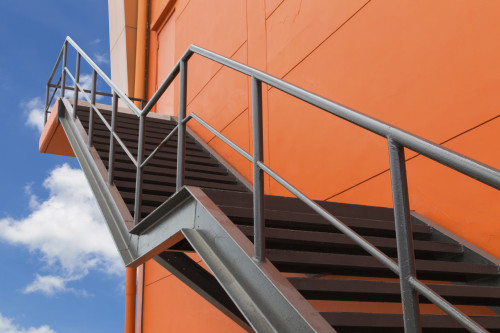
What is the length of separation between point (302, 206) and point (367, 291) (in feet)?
3.30

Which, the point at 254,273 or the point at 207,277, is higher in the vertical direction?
the point at 207,277

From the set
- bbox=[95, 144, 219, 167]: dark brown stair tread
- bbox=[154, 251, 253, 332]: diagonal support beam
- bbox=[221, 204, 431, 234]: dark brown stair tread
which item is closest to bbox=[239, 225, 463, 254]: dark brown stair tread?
bbox=[221, 204, 431, 234]: dark brown stair tread

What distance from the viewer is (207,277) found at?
3.57m

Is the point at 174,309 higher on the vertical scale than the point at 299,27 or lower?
lower

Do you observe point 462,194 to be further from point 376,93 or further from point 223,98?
point 223,98

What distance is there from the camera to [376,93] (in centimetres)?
383

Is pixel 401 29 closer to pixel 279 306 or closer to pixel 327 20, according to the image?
pixel 327 20

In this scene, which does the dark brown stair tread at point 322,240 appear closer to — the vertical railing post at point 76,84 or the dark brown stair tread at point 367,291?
the dark brown stair tread at point 367,291

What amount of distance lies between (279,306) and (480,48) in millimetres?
2031

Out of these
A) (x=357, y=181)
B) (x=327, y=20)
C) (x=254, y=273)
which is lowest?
(x=254, y=273)

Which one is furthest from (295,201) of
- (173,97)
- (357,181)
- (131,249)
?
(173,97)

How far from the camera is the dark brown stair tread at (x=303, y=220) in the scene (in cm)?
271

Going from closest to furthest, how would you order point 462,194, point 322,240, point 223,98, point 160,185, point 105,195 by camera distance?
point 322,240
point 462,194
point 105,195
point 160,185
point 223,98

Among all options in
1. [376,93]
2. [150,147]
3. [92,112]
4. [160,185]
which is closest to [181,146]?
[160,185]
